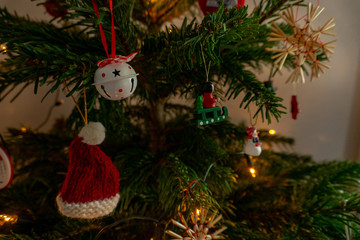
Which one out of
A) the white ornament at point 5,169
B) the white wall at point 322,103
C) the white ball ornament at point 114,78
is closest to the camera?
the white ball ornament at point 114,78

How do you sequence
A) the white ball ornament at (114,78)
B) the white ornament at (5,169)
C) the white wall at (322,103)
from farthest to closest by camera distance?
the white wall at (322,103), the white ornament at (5,169), the white ball ornament at (114,78)

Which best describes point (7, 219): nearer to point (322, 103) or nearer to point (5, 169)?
point (5, 169)

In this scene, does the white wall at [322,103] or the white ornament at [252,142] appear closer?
the white ornament at [252,142]

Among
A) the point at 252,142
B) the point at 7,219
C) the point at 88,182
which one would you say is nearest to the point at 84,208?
the point at 88,182

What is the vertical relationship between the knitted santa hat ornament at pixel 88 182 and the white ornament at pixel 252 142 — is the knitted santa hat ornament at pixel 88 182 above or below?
below

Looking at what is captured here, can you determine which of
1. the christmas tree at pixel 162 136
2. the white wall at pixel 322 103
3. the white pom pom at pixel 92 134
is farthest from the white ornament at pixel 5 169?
the white wall at pixel 322 103

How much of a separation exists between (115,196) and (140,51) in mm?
212

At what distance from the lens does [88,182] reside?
329mm

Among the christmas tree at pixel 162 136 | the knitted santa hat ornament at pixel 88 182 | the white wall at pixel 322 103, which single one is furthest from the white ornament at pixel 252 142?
the white wall at pixel 322 103

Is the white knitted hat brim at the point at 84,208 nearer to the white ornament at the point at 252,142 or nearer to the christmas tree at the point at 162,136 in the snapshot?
the christmas tree at the point at 162,136

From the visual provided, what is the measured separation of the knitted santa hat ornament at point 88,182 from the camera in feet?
1.05

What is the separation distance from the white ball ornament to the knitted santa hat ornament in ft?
0.25

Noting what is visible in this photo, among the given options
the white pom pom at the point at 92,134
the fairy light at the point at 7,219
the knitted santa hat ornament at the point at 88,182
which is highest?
the white pom pom at the point at 92,134

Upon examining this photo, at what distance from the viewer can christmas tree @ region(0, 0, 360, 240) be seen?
304 millimetres
